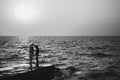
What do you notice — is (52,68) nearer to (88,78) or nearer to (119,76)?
(88,78)

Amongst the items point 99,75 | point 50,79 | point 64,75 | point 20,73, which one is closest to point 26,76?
point 20,73

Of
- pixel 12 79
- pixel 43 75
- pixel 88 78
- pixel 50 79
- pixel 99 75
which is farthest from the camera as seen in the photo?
pixel 99 75

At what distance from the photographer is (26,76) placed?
15.1m

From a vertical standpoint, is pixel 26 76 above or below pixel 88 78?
above

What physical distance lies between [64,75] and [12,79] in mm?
8287

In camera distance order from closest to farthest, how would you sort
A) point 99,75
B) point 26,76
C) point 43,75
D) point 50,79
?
point 26,76, point 43,75, point 50,79, point 99,75

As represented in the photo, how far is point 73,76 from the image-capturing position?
806 inches

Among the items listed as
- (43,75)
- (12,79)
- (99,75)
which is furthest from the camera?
(99,75)

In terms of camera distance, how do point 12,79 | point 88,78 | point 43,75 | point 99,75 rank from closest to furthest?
point 12,79 → point 43,75 → point 88,78 → point 99,75

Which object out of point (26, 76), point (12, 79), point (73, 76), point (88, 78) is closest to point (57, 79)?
point (73, 76)

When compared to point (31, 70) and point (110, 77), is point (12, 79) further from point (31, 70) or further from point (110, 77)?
point (110, 77)

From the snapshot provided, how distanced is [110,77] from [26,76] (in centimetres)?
1072

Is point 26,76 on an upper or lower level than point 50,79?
upper

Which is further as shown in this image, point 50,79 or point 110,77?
point 110,77
